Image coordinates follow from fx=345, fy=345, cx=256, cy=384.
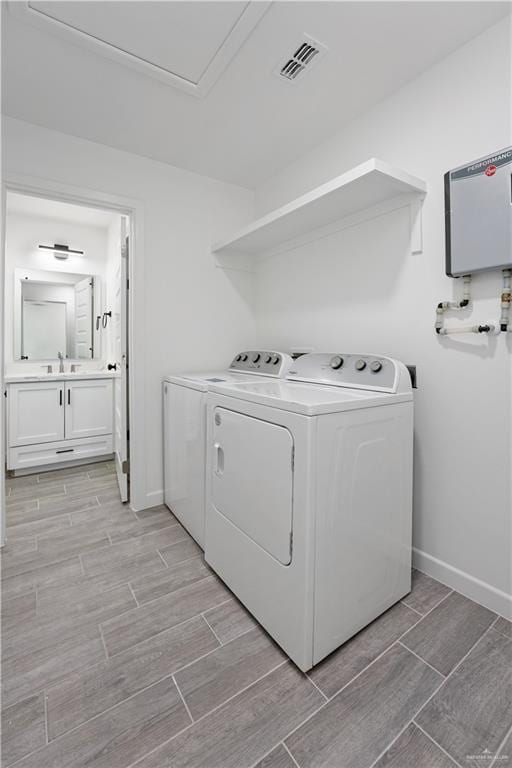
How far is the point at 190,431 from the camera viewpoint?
6.44ft

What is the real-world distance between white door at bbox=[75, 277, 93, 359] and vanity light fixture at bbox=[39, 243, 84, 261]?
302 mm

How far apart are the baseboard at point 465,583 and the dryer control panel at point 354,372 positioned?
34.2 inches

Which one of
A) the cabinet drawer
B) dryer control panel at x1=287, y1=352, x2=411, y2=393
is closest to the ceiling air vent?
dryer control panel at x1=287, y1=352, x2=411, y2=393

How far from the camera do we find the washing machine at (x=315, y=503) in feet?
3.77

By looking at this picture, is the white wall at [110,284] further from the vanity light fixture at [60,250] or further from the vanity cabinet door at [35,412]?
the vanity cabinet door at [35,412]

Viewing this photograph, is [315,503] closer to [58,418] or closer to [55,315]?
[58,418]

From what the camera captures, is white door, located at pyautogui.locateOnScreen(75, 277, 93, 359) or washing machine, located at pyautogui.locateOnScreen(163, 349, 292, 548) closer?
washing machine, located at pyautogui.locateOnScreen(163, 349, 292, 548)

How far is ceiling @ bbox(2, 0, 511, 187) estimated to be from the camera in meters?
1.34

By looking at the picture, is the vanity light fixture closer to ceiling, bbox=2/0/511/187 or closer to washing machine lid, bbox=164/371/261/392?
ceiling, bbox=2/0/511/187

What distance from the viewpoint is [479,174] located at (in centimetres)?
136

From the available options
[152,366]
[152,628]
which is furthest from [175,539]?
[152,366]

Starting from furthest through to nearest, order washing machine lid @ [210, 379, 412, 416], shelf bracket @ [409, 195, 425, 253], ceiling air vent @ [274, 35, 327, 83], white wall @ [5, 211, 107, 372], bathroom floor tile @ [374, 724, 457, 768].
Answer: white wall @ [5, 211, 107, 372], shelf bracket @ [409, 195, 425, 253], ceiling air vent @ [274, 35, 327, 83], washing machine lid @ [210, 379, 412, 416], bathroom floor tile @ [374, 724, 457, 768]

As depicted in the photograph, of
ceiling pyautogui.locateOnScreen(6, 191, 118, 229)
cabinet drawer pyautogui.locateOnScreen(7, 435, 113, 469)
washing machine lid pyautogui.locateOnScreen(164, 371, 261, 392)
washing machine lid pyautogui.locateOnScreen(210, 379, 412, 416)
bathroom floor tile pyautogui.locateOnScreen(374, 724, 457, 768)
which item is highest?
ceiling pyautogui.locateOnScreen(6, 191, 118, 229)

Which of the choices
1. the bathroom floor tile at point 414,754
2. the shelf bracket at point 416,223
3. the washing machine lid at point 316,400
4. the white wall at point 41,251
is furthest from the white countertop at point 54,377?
the bathroom floor tile at point 414,754
